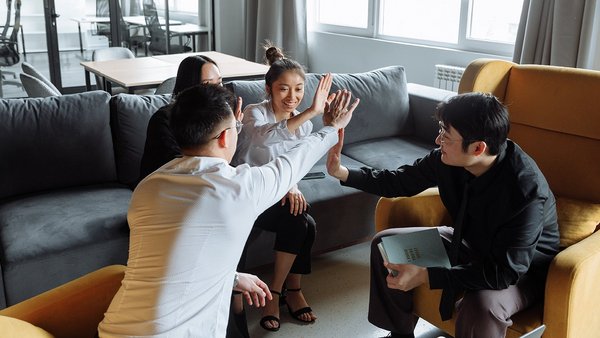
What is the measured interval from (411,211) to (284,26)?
161 inches

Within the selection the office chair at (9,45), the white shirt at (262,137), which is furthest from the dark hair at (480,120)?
the office chair at (9,45)

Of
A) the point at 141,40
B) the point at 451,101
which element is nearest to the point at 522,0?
the point at 451,101

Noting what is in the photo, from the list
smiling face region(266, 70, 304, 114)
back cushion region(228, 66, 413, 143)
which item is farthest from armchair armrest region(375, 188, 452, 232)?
back cushion region(228, 66, 413, 143)

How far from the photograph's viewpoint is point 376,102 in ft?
11.1

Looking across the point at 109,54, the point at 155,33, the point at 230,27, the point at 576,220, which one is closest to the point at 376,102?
the point at 576,220

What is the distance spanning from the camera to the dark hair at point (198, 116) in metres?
1.37

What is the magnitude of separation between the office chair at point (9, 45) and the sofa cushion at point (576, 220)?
17.6 ft

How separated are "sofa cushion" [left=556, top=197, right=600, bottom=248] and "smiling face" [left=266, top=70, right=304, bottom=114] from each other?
3.62 ft

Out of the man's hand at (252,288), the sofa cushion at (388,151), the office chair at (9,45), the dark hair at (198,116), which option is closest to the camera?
the dark hair at (198,116)

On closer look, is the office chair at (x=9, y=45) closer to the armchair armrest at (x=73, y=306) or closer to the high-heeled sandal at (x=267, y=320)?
the high-heeled sandal at (x=267, y=320)

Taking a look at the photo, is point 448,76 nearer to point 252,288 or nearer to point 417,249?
point 417,249

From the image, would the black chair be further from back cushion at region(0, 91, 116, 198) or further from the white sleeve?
the white sleeve

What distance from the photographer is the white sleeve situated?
54.3 inches

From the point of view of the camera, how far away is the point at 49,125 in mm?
2576
